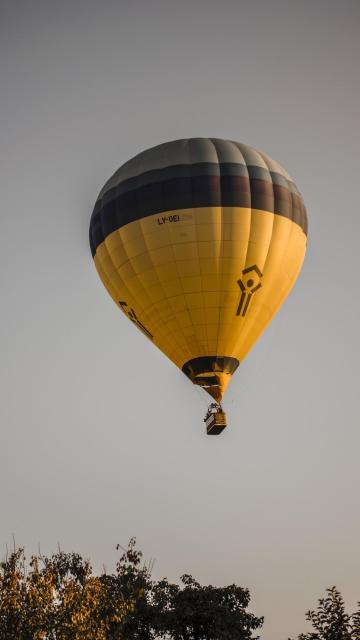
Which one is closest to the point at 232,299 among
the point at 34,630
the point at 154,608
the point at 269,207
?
the point at 269,207

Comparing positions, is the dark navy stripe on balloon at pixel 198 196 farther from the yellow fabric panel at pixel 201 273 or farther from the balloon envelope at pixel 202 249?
the yellow fabric panel at pixel 201 273

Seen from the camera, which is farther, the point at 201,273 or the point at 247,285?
the point at 247,285

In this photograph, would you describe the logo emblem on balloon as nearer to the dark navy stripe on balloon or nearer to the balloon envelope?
the balloon envelope

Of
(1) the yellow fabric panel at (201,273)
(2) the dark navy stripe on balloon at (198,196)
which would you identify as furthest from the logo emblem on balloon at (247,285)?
(2) the dark navy stripe on balloon at (198,196)

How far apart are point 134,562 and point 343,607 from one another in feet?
73.7

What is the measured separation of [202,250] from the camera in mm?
37875

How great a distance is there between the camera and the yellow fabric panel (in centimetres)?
3797

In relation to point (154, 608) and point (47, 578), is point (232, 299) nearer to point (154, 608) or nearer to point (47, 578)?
point (47, 578)

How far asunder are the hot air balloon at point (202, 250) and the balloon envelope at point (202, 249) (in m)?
0.04

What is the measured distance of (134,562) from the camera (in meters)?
47.8

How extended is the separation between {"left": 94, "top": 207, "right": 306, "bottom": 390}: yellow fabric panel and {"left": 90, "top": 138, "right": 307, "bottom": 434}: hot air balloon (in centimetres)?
4

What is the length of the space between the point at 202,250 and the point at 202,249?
43mm

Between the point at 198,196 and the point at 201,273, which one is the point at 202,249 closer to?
the point at 201,273

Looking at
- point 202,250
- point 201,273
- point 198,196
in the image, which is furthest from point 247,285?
point 198,196
